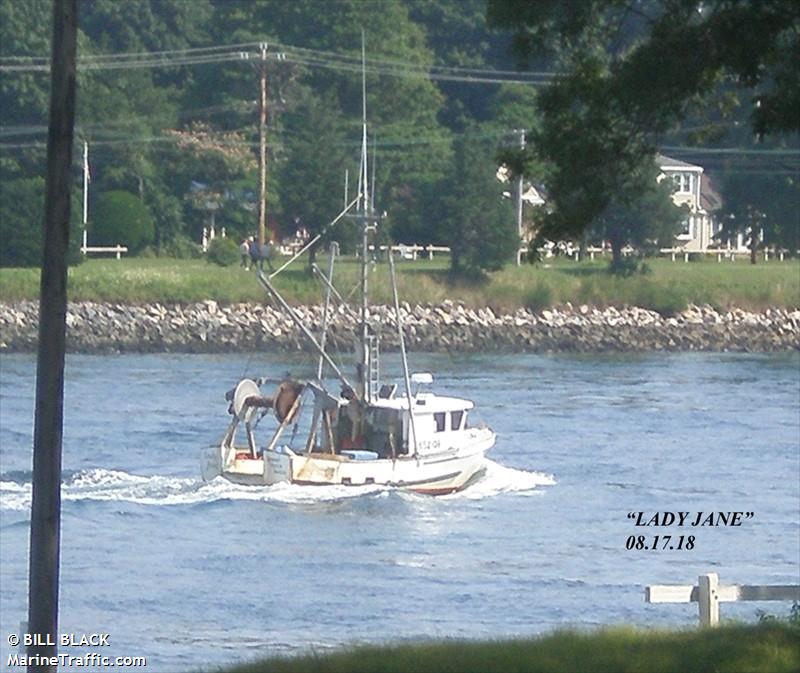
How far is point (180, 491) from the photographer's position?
32.4 m

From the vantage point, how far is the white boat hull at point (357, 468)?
105 ft

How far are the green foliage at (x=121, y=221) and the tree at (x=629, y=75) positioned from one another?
5566 cm

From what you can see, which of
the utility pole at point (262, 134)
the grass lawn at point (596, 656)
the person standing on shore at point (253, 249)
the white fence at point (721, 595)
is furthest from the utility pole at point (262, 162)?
the grass lawn at point (596, 656)

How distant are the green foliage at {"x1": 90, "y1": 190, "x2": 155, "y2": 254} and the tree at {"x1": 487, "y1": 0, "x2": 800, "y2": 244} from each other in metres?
55.7

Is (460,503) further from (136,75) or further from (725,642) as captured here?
(136,75)

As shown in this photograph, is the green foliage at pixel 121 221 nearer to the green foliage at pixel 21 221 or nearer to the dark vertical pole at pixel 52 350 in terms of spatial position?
the green foliage at pixel 21 221

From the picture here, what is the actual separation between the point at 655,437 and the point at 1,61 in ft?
119

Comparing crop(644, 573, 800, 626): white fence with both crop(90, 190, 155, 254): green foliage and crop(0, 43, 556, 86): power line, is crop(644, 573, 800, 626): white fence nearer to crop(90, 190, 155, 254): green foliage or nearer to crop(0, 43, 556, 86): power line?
crop(90, 190, 155, 254): green foliage

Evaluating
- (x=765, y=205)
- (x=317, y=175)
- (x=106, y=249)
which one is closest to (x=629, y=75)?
(x=317, y=175)

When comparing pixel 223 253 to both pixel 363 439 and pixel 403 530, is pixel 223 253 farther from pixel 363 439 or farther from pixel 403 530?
pixel 403 530

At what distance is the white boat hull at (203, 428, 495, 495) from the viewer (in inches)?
1259

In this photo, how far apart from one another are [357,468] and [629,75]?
66.6 ft

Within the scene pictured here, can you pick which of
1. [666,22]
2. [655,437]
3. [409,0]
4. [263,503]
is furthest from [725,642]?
[409,0]

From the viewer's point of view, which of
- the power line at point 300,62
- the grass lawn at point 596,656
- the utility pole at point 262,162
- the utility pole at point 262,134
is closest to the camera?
the grass lawn at point 596,656
